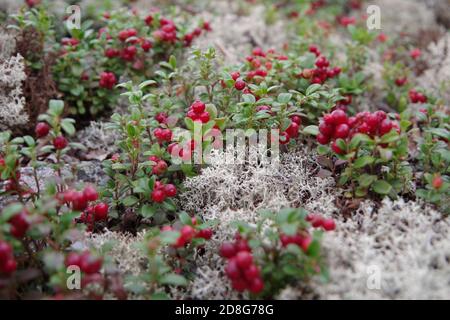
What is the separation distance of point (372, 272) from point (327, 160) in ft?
2.53

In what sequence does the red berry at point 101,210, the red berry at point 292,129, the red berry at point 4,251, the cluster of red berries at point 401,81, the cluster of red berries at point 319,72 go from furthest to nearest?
the cluster of red berries at point 401,81, the cluster of red berries at point 319,72, the red berry at point 292,129, the red berry at point 101,210, the red berry at point 4,251

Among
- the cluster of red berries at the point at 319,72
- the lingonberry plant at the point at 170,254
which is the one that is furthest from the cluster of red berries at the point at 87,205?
the cluster of red berries at the point at 319,72

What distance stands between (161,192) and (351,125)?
1.05 meters

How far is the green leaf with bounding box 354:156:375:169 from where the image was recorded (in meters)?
2.31

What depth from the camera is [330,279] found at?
80.0 inches

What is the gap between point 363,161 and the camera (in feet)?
7.66

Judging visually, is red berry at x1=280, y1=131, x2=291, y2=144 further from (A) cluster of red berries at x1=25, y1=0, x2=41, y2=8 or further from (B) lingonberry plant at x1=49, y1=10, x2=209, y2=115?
(A) cluster of red berries at x1=25, y1=0, x2=41, y2=8

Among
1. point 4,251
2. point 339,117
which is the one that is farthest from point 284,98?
point 4,251

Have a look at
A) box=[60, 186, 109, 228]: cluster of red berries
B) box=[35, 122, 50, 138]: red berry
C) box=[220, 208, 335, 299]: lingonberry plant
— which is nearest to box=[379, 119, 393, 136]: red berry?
box=[220, 208, 335, 299]: lingonberry plant

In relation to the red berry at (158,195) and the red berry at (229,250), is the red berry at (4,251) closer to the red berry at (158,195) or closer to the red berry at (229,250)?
the red berry at (158,195)

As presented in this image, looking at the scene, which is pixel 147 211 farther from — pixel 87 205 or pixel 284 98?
pixel 284 98

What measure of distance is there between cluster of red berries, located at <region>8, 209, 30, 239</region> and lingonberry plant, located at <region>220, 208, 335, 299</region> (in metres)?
0.86

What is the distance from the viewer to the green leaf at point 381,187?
7.74 feet
